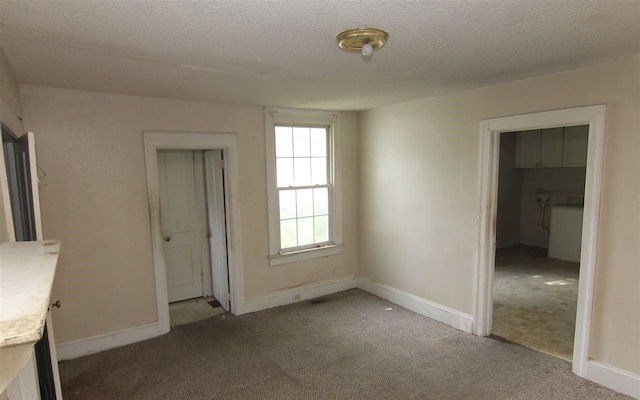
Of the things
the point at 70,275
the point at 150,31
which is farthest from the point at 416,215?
the point at 70,275

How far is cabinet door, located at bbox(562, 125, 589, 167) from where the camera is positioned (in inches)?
216

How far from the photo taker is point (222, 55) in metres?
2.17

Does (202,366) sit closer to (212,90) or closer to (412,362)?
(412,362)

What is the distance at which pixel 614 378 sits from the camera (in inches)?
102

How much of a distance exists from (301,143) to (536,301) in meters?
3.44

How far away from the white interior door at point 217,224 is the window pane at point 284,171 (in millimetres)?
687

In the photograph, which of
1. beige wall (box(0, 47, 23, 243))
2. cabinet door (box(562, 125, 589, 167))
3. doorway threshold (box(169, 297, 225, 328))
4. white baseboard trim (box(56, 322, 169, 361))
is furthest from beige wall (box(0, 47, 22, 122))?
cabinet door (box(562, 125, 589, 167))

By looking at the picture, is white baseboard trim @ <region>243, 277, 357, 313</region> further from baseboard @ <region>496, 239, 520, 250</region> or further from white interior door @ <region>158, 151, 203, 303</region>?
baseboard @ <region>496, 239, 520, 250</region>

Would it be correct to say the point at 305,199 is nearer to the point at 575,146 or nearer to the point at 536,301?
the point at 536,301

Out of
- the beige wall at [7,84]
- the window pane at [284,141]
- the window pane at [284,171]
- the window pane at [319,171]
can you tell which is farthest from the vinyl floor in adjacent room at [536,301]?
the beige wall at [7,84]

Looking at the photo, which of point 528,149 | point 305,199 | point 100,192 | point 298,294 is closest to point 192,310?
point 298,294

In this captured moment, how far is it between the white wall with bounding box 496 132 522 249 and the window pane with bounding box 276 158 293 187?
418cm

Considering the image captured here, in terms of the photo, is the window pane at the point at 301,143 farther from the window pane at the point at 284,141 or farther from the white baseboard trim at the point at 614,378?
the white baseboard trim at the point at 614,378

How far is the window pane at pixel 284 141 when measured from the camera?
426 centimetres
